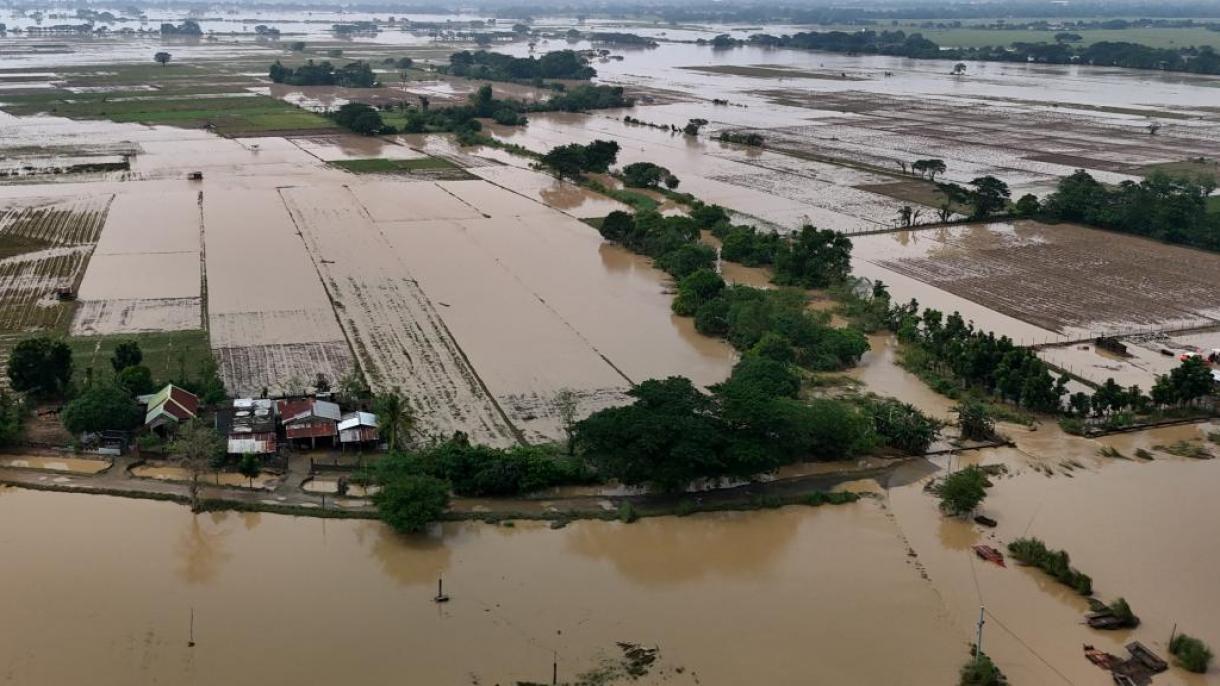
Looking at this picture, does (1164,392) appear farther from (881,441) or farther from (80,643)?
(80,643)

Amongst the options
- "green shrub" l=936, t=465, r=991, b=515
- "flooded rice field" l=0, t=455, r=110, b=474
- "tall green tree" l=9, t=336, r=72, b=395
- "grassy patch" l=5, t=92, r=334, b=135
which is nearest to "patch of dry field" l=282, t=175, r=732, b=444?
"flooded rice field" l=0, t=455, r=110, b=474

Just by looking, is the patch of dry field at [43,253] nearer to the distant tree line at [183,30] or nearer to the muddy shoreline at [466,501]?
the muddy shoreline at [466,501]

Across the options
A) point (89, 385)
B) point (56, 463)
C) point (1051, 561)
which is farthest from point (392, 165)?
point (1051, 561)

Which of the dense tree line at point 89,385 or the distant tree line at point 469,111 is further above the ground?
the distant tree line at point 469,111

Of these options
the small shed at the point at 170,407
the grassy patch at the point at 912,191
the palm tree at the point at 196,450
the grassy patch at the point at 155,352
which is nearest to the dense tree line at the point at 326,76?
the grassy patch at the point at 912,191

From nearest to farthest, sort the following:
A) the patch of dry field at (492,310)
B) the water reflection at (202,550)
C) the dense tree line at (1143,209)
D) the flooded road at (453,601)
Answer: the flooded road at (453,601) → the water reflection at (202,550) → the patch of dry field at (492,310) → the dense tree line at (1143,209)

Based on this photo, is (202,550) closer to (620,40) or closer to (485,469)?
(485,469)
